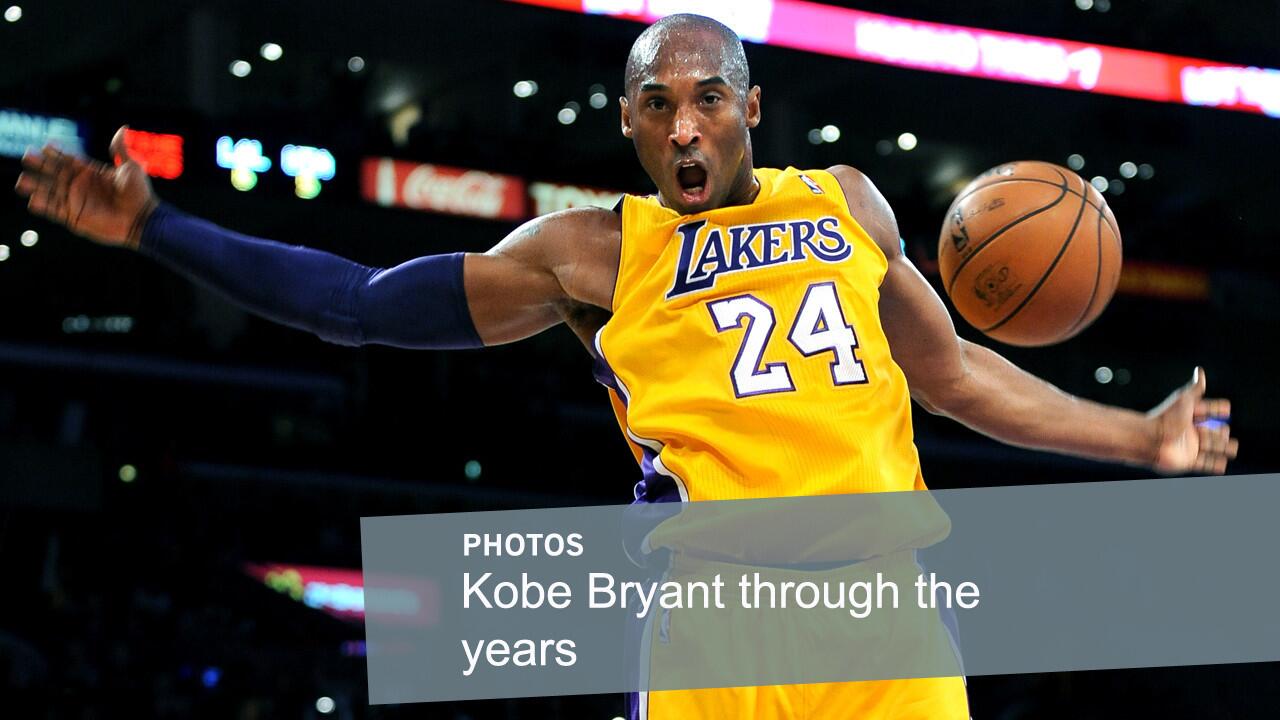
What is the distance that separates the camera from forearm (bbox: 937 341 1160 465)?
9.98ft

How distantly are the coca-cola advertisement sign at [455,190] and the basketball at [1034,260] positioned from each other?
907cm

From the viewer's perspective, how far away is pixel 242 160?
11133 millimetres

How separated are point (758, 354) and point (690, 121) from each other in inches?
17.4

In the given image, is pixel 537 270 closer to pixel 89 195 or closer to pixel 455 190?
pixel 89 195

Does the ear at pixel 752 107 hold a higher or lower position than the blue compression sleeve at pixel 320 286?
higher

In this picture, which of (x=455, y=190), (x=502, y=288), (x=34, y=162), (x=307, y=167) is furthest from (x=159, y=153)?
(x=502, y=288)

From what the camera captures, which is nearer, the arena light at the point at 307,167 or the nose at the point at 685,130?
the nose at the point at 685,130

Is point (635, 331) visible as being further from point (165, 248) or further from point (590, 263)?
point (165, 248)

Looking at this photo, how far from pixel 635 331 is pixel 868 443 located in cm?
47

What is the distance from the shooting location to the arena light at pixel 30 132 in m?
10.7

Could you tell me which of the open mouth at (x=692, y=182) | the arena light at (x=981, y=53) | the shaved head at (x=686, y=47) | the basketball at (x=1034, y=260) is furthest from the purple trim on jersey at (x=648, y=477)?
the arena light at (x=981, y=53)

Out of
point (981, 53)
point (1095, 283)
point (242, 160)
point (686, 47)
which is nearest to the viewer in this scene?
point (686, 47)

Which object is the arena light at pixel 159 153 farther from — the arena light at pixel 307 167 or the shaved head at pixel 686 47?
the shaved head at pixel 686 47

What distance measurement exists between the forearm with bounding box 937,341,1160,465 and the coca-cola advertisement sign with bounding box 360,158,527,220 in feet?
31.8
